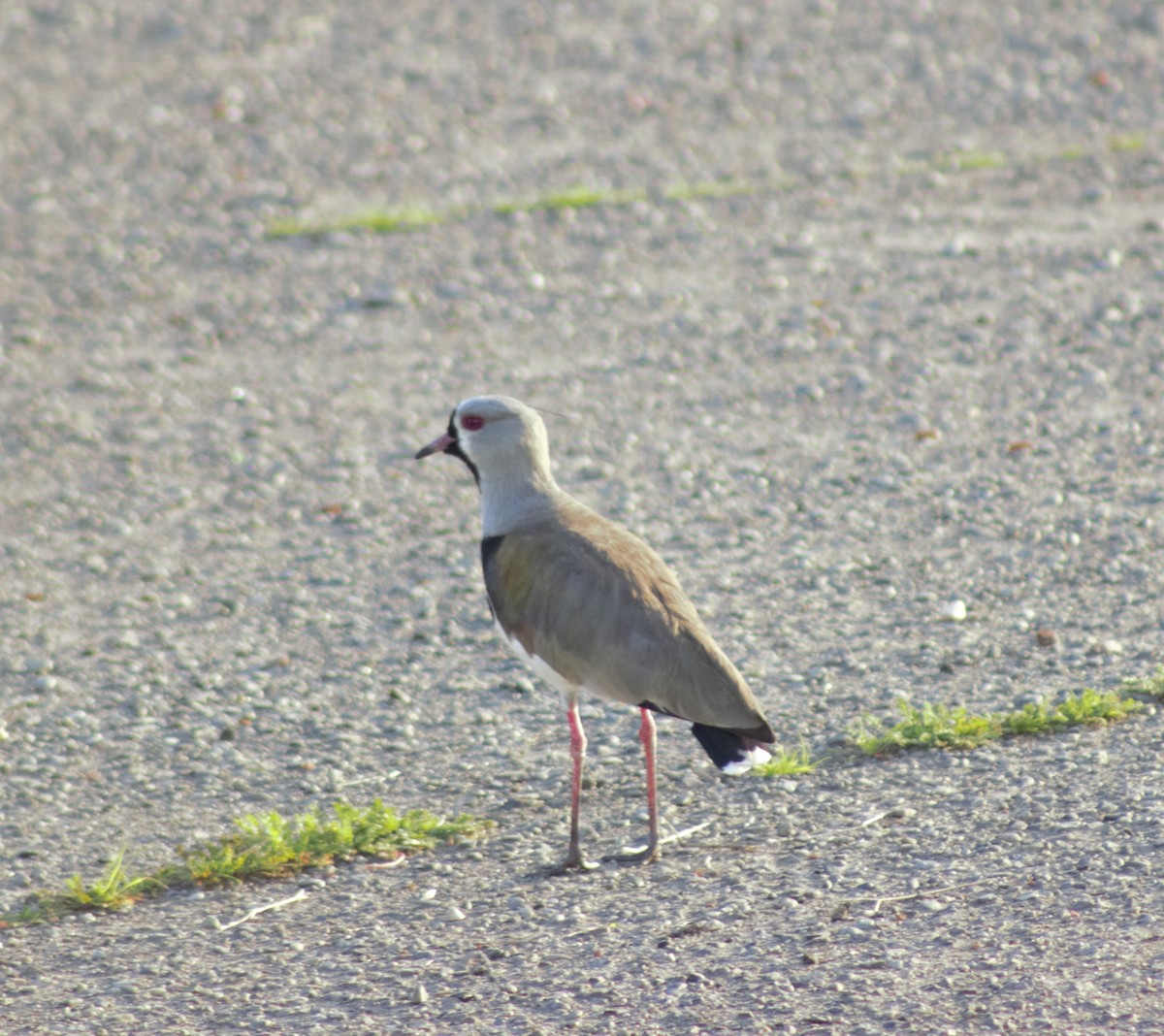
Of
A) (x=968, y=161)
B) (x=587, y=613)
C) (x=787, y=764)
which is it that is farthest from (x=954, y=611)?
(x=968, y=161)

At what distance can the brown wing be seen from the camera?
5391 millimetres

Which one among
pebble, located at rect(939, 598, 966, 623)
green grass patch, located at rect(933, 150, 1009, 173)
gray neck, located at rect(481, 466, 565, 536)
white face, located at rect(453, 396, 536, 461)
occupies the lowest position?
pebble, located at rect(939, 598, 966, 623)

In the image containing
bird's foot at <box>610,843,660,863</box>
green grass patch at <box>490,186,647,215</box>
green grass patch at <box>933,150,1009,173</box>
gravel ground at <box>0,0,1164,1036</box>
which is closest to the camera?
gravel ground at <box>0,0,1164,1036</box>

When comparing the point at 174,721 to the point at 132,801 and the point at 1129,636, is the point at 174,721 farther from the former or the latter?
the point at 1129,636

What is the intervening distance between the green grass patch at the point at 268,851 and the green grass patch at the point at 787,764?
3.20 ft

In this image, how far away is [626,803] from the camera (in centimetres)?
597

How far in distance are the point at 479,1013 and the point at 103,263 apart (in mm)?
8198

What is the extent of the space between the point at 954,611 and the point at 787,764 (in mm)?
1515

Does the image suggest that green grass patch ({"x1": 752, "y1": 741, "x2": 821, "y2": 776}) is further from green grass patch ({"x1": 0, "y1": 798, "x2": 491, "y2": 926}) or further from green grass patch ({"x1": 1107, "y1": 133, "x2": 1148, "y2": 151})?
green grass patch ({"x1": 1107, "y1": 133, "x2": 1148, "y2": 151})

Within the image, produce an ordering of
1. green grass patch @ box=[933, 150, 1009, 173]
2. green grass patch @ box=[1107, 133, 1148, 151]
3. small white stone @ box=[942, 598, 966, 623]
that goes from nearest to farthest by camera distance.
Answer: small white stone @ box=[942, 598, 966, 623] < green grass patch @ box=[933, 150, 1009, 173] < green grass patch @ box=[1107, 133, 1148, 151]

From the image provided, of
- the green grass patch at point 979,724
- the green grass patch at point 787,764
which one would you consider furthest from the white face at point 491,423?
the green grass patch at point 979,724

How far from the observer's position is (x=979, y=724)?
6.12 meters

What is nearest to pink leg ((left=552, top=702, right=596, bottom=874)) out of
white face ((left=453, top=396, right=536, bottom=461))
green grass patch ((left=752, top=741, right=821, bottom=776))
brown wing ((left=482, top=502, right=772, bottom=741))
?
brown wing ((left=482, top=502, right=772, bottom=741))

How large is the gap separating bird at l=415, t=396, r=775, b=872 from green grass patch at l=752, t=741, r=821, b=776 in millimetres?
472
